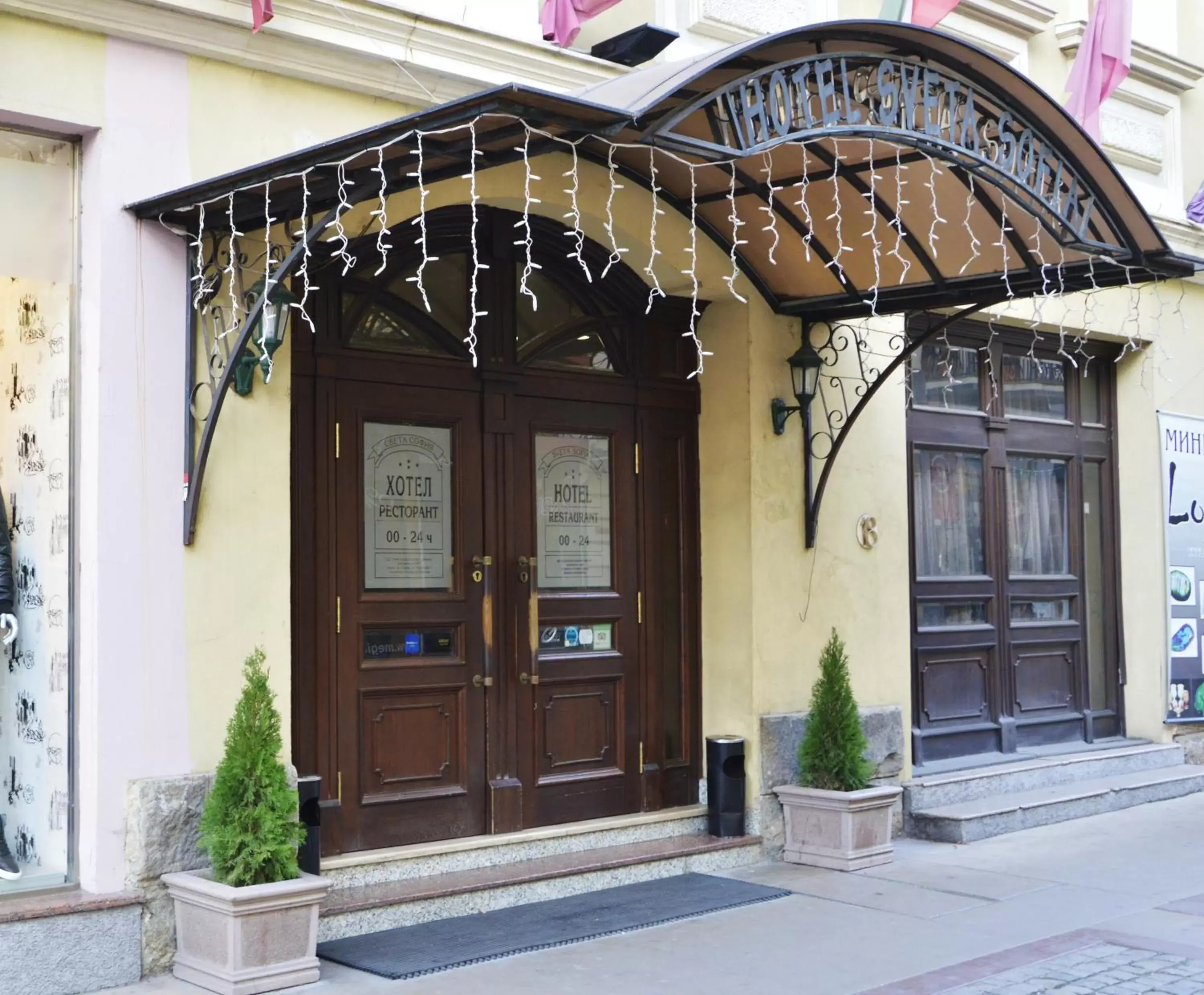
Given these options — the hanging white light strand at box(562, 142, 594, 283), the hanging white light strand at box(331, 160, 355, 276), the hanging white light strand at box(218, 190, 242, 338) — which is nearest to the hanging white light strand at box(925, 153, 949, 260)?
the hanging white light strand at box(562, 142, 594, 283)

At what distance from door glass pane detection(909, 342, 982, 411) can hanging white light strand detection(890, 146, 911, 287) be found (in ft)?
6.16

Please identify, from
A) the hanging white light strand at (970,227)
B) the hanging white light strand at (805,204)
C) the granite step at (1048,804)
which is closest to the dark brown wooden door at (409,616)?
the hanging white light strand at (805,204)

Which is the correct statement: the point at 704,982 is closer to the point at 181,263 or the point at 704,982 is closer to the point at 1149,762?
the point at 181,263

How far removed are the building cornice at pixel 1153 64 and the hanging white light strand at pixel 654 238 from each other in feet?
14.6

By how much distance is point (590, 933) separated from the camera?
6875 millimetres

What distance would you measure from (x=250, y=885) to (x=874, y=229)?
4.60 m

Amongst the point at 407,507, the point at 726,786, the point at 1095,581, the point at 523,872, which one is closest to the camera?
the point at 523,872

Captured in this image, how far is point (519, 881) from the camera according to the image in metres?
7.33

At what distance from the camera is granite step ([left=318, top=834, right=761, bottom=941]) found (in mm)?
6820

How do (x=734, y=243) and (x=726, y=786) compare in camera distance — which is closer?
(x=734, y=243)

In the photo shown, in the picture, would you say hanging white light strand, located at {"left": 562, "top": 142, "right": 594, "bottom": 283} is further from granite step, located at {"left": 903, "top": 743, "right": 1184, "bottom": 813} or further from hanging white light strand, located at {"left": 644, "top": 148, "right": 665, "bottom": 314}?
granite step, located at {"left": 903, "top": 743, "right": 1184, "bottom": 813}

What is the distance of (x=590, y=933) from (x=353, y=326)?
3.18 m

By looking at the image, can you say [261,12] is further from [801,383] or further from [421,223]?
[801,383]

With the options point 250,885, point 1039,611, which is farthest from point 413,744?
point 1039,611
